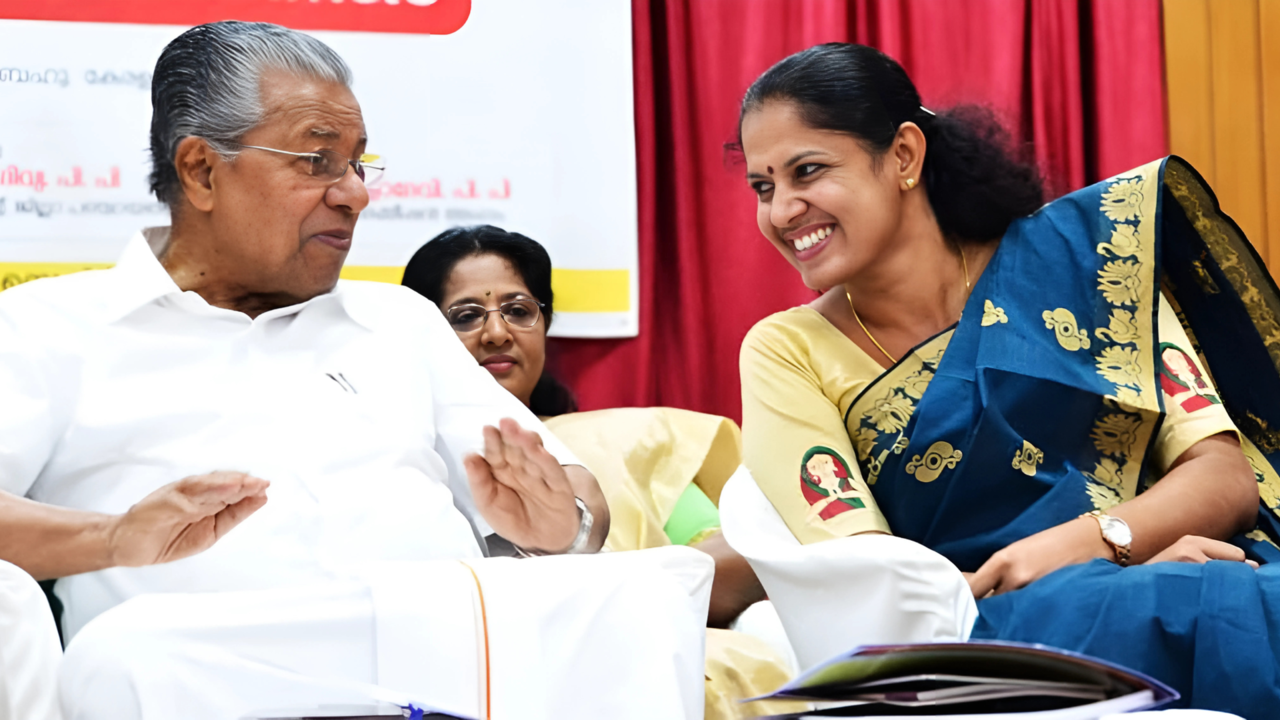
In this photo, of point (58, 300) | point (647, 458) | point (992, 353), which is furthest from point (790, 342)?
point (58, 300)

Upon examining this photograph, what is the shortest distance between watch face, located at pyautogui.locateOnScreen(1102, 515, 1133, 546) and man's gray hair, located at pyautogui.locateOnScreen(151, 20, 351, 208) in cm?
135

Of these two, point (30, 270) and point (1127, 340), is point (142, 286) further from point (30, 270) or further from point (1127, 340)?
point (1127, 340)

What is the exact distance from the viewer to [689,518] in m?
2.40

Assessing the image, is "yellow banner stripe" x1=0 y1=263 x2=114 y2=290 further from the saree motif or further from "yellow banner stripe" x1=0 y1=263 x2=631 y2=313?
the saree motif

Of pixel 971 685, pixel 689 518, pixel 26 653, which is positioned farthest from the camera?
pixel 689 518

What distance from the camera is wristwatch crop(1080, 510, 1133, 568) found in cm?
165

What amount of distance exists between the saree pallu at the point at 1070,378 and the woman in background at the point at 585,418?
51cm

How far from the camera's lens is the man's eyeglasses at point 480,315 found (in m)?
2.55

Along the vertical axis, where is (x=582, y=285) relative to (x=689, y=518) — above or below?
above

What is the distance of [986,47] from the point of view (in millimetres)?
2979

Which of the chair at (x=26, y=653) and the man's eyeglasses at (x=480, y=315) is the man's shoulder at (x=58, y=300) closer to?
the chair at (x=26, y=653)

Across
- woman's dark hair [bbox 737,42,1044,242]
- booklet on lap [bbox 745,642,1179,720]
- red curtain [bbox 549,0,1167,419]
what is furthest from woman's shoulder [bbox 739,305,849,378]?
booklet on lap [bbox 745,642,1179,720]

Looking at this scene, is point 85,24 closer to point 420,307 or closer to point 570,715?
point 420,307

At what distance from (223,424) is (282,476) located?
116 mm
